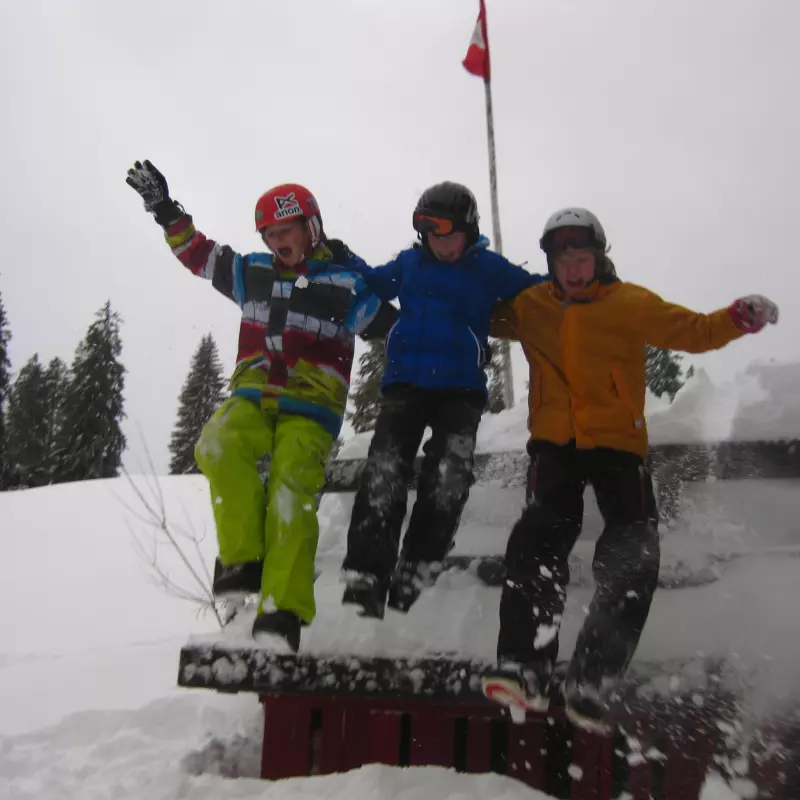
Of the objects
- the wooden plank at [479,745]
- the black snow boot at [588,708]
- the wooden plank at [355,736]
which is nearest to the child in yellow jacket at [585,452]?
the black snow boot at [588,708]

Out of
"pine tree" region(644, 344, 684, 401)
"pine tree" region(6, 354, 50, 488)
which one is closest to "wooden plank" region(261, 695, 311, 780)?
"pine tree" region(644, 344, 684, 401)

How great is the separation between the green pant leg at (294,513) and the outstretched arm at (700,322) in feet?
5.04

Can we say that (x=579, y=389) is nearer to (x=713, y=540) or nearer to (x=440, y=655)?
(x=713, y=540)

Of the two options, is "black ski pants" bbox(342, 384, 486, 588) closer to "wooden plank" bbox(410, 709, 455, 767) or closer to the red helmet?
"wooden plank" bbox(410, 709, 455, 767)

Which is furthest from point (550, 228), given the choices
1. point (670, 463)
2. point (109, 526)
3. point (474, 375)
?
point (109, 526)

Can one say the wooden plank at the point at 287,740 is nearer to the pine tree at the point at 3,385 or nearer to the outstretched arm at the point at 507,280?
the outstretched arm at the point at 507,280

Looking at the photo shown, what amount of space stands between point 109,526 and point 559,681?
52.8ft

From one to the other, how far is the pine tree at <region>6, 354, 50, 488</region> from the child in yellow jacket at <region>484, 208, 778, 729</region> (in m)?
29.4

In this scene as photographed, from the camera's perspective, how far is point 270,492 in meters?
2.64

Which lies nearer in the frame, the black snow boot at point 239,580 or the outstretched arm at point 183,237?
the black snow boot at point 239,580

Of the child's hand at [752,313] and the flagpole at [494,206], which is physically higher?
the flagpole at [494,206]

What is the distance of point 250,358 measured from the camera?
3.13 meters

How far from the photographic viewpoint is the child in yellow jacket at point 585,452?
7.05 feet

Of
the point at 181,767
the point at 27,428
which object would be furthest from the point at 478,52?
the point at 27,428
